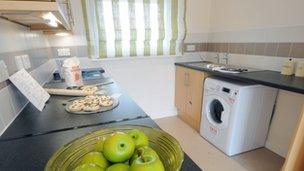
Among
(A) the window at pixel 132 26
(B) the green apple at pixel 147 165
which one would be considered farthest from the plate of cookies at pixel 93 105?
(A) the window at pixel 132 26

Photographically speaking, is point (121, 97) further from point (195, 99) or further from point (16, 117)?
point (195, 99)

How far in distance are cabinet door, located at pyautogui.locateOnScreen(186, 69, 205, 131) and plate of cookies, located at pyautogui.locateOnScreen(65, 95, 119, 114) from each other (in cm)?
150

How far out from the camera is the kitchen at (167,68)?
2.52 feet

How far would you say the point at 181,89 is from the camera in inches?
108

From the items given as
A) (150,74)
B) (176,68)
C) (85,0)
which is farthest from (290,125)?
(85,0)

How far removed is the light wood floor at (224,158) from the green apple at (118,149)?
5.34 ft

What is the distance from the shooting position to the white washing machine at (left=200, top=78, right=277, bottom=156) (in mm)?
1771

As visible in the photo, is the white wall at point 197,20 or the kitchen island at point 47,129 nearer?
the kitchen island at point 47,129

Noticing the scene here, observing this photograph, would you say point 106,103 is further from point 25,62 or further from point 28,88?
point 25,62

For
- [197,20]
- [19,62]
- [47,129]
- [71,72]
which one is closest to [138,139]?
[47,129]

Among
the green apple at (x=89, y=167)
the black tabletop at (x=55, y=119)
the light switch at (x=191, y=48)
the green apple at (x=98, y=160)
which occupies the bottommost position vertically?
the black tabletop at (x=55, y=119)

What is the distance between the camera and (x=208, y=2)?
2.78 metres

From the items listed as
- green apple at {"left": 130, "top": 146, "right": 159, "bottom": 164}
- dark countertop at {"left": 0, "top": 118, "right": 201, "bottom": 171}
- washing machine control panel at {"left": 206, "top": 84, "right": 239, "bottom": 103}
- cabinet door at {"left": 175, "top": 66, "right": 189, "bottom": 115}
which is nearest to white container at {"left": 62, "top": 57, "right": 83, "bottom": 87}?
dark countertop at {"left": 0, "top": 118, "right": 201, "bottom": 171}

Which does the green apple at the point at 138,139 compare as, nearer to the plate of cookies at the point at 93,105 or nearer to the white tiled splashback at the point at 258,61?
the plate of cookies at the point at 93,105
